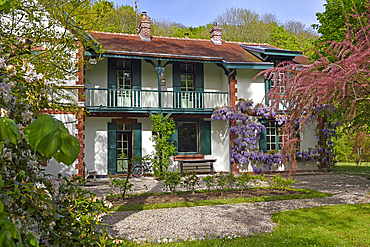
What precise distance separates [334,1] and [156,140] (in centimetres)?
913

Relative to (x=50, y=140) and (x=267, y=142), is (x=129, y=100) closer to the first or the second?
(x=267, y=142)

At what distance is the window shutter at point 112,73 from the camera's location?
13.1 metres

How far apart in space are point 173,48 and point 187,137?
455cm

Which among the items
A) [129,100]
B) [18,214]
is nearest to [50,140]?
[18,214]

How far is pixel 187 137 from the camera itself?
14070mm

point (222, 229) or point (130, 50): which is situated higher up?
point (130, 50)

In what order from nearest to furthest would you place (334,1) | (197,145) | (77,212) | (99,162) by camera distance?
(77,212), (334,1), (99,162), (197,145)

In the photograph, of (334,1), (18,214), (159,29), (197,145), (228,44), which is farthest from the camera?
(159,29)

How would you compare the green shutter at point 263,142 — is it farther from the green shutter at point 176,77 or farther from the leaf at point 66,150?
the leaf at point 66,150

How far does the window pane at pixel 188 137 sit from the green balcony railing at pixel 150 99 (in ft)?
3.09

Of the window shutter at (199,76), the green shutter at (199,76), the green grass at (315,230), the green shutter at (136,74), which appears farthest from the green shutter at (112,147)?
the green grass at (315,230)

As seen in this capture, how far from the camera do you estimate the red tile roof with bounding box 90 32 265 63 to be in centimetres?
1301

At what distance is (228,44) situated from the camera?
16.9m

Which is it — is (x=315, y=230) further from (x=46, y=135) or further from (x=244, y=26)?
(x=244, y=26)
